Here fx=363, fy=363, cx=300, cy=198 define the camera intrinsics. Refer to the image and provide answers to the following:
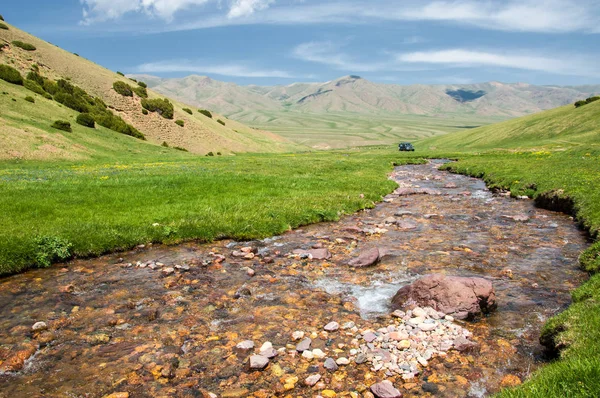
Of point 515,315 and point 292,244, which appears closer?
point 515,315

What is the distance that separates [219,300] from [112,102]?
88443 millimetres

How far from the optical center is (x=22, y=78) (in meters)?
67.3

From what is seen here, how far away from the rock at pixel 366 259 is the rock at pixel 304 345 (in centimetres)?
501

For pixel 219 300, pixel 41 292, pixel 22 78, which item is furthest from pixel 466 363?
pixel 22 78

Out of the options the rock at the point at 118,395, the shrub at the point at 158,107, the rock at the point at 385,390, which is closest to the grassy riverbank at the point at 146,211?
the rock at the point at 118,395

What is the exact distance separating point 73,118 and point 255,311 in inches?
2681

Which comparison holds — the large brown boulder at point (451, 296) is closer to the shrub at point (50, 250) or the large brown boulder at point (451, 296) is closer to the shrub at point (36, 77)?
the shrub at point (50, 250)

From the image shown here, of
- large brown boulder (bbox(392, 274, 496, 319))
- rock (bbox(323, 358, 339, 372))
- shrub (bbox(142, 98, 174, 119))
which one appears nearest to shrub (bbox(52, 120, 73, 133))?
shrub (bbox(142, 98, 174, 119))

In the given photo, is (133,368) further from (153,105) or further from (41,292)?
(153,105)

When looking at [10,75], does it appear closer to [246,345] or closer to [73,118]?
[73,118]

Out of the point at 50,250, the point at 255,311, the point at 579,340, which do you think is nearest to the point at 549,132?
the point at 579,340

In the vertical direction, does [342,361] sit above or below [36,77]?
below

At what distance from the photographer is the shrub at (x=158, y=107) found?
87000 millimetres

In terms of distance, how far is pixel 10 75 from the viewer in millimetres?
64688
